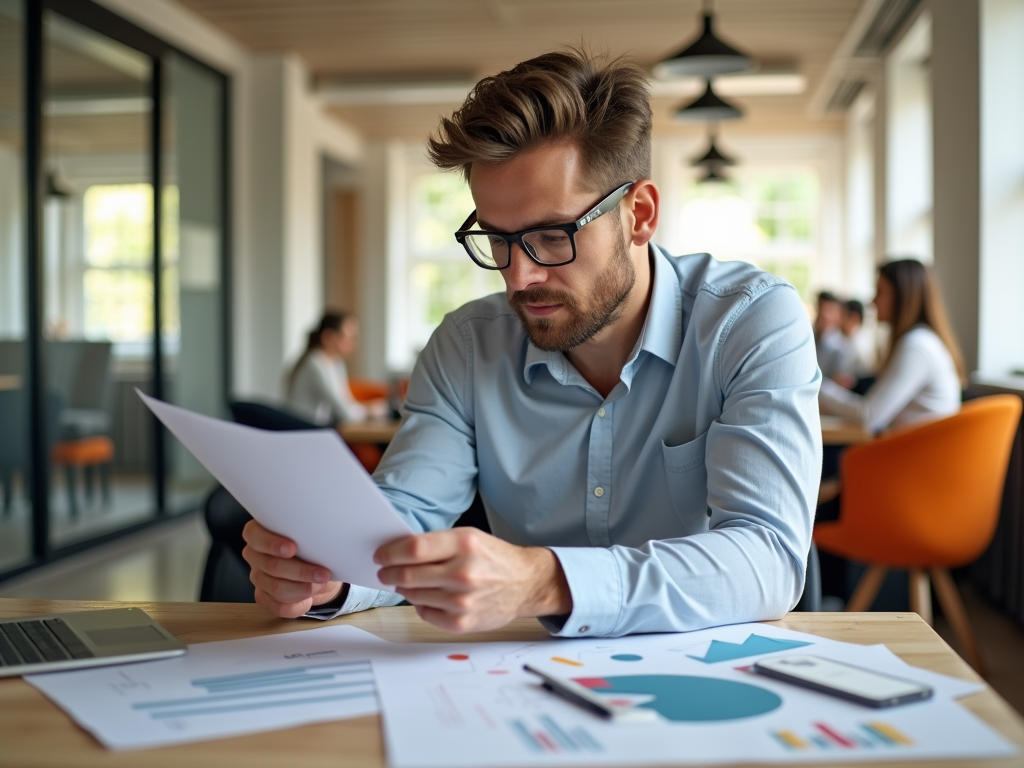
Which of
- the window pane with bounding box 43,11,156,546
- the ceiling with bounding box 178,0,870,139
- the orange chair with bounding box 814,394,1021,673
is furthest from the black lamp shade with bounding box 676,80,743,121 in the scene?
the window pane with bounding box 43,11,156,546

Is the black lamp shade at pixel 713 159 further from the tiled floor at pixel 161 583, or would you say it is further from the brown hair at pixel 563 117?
the brown hair at pixel 563 117

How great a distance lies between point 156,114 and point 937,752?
6.00m

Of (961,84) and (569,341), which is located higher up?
(961,84)

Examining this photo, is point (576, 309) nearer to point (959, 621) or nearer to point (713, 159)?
point (959, 621)

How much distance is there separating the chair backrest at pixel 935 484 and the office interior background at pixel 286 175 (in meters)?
0.78

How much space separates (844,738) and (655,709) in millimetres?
148

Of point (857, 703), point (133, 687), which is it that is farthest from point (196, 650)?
point (857, 703)

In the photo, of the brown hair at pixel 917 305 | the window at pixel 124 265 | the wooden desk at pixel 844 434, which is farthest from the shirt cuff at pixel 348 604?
the window at pixel 124 265

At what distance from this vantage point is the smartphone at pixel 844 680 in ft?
2.79

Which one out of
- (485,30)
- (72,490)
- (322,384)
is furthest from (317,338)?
(485,30)

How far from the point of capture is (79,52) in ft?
16.8

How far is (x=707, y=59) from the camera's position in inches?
164

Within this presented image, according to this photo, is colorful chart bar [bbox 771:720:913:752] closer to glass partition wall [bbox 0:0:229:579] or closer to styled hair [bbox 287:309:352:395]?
glass partition wall [bbox 0:0:229:579]

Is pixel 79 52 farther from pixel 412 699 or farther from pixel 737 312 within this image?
pixel 412 699
